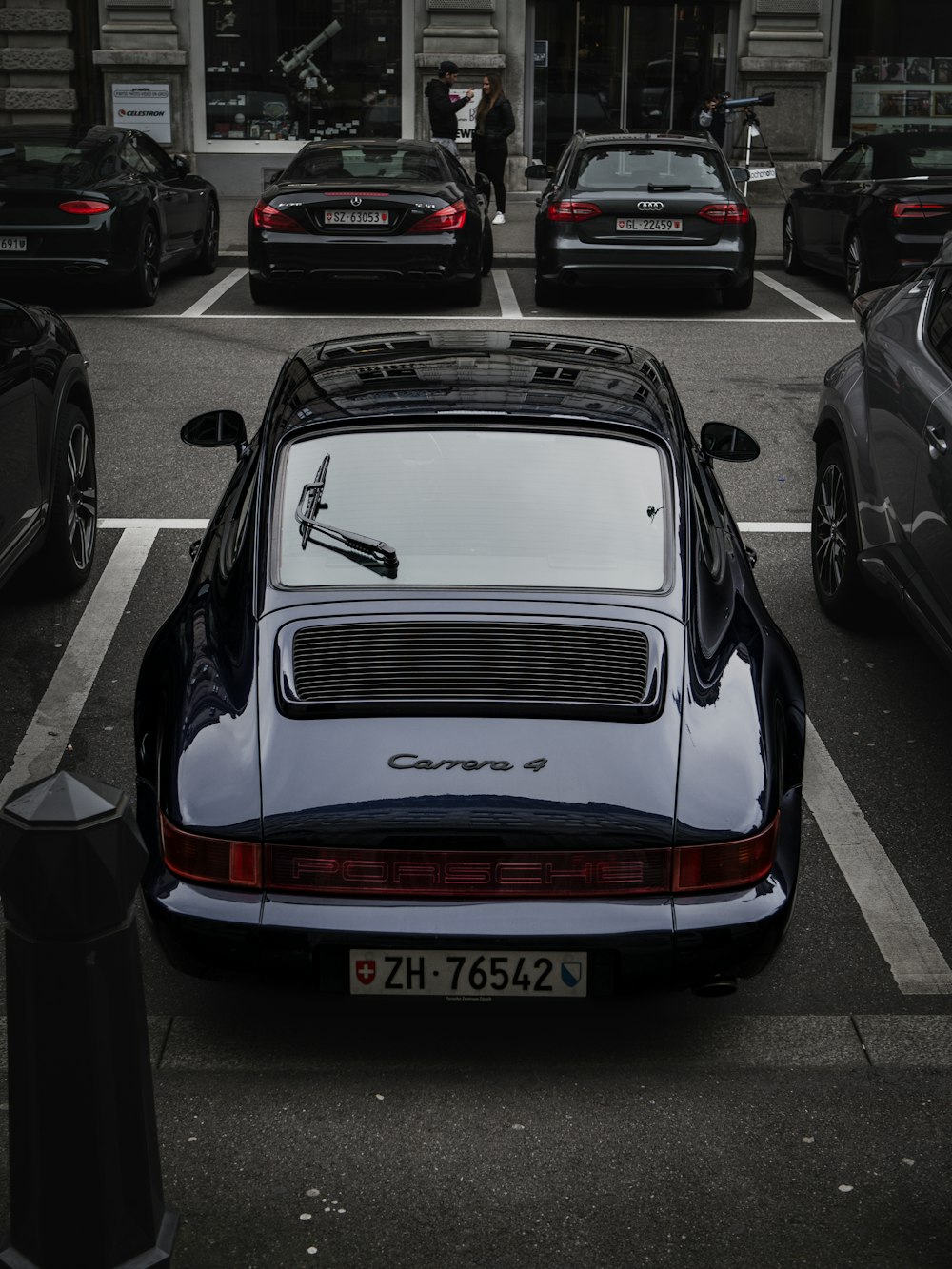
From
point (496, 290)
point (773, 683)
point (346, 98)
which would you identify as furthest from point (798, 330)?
point (346, 98)

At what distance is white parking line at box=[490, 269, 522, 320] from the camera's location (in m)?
14.2

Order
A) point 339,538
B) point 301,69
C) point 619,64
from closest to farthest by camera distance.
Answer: point 339,538 → point 301,69 → point 619,64

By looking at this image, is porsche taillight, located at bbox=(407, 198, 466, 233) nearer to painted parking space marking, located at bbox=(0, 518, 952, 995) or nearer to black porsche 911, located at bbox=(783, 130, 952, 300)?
black porsche 911, located at bbox=(783, 130, 952, 300)

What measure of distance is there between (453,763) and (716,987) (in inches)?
31.3

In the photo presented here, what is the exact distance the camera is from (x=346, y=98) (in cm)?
2419

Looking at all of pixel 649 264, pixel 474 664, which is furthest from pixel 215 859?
pixel 649 264

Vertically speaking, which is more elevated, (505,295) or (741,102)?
(741,102)

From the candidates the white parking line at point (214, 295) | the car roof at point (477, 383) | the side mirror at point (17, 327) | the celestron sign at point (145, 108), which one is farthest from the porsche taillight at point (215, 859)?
the celestron sign at point (145, 108)

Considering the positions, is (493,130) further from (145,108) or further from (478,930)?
(478,930)

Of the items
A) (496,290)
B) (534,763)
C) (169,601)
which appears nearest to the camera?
A: (534,763)

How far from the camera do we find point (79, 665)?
21.0ft

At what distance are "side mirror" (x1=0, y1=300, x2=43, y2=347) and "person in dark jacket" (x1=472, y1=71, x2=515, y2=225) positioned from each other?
12931 millimetres

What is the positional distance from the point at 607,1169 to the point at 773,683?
1352 mm

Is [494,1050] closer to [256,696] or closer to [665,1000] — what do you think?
[665,1000]
